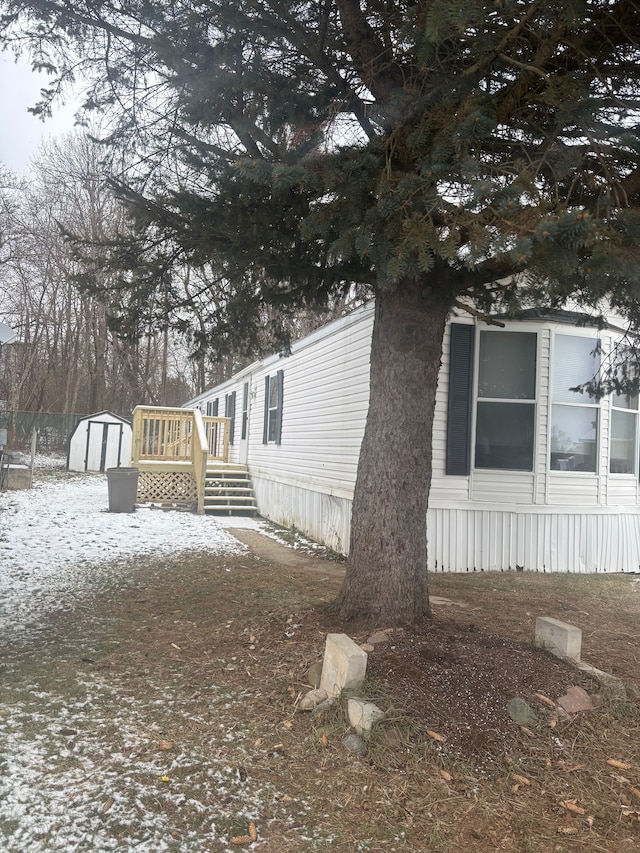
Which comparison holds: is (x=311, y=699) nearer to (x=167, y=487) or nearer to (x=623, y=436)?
(x=623, y=436)

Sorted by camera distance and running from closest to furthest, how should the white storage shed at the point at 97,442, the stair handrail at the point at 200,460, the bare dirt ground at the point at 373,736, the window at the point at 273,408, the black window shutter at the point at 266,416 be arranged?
the bare dirt ground at the point at 373,736 < the stair handrail at the point at 200,460 < the window at the point at 273,408 < the black window shutter at the point at 266,416 < the white storage shed at the point at 97,442

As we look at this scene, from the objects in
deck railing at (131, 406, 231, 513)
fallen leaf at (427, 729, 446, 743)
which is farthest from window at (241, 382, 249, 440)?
fallen leaf at (427, 729, 446, 743)

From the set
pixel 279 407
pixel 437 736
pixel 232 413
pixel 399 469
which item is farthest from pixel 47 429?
pixel 437 736

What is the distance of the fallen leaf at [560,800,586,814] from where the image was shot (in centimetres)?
252

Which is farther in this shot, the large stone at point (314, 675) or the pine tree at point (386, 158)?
the large stone at point (314, 675)

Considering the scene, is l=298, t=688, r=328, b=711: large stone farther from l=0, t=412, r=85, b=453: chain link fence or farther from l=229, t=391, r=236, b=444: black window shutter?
l=0, t=412, r=85, b=453: chain link fence

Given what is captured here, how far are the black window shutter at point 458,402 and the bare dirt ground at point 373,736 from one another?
245 cm

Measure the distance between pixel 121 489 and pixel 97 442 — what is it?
9.35 m

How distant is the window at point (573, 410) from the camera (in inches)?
291

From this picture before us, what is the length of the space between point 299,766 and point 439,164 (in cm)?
294

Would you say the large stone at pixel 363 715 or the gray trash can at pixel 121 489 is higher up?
the gray trash can at pixel 121 489

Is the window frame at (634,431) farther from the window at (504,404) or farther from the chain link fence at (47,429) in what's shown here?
the chain link fence at (47,429)

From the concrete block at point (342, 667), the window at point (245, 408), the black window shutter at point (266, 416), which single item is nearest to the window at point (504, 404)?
the concrete block at point (342, 667)

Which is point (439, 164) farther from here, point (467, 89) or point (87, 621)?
point (87, 621)
